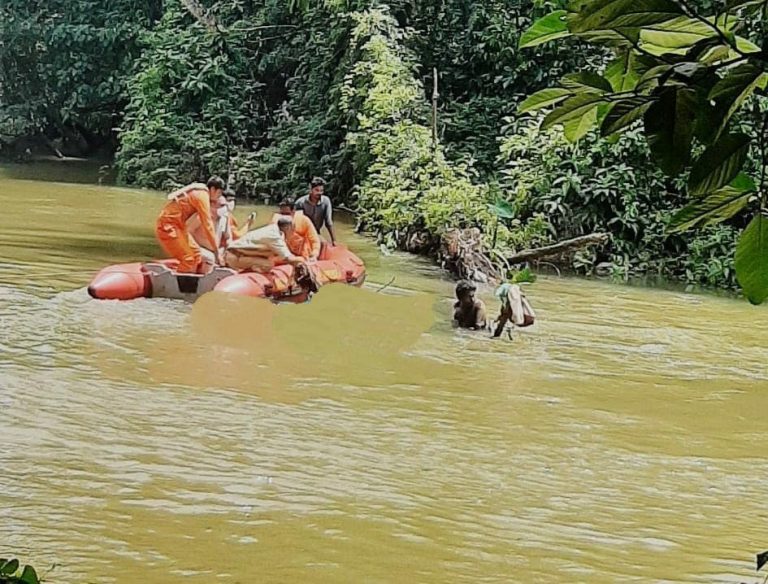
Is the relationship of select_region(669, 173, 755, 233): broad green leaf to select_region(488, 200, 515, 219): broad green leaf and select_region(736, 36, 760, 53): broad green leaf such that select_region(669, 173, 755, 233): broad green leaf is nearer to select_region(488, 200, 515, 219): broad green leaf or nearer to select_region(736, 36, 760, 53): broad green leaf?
select_region(736, 36, 760, 53): broad green leaf

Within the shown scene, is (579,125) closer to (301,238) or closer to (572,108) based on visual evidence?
(572,108)

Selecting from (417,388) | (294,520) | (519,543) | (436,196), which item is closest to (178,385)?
(417,388)

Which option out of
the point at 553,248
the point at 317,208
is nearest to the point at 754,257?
the point at 317,208

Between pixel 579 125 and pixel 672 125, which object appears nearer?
pixel 672 125

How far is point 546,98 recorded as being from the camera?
1142 millimetres

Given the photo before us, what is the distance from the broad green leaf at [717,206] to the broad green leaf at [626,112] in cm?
11

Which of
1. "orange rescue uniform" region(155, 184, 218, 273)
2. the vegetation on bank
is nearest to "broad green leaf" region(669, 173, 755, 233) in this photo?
the vegetation on bank

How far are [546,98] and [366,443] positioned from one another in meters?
5.12

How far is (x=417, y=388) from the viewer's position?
7.63m

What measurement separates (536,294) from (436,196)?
8.60 ft

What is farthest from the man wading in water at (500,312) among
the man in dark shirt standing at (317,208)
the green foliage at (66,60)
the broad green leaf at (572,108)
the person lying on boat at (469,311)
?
the green foliage at (66,60)

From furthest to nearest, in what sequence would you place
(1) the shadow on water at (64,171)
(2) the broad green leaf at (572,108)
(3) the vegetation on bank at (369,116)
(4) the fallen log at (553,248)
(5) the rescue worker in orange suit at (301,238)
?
(1) the shadow on water at (64,171), (3) the vegetation on bank at (369,116), (4) the fallen log at (553,248), (5) the rescue worker in orange suit at (301,238), (2) the broad green leaf at (572,108)

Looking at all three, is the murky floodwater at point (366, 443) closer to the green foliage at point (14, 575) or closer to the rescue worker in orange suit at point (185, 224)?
the rescue worker in orange suit at point (185, 224)

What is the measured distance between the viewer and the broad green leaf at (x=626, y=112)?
1.04 metres
